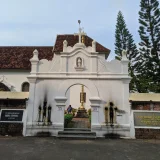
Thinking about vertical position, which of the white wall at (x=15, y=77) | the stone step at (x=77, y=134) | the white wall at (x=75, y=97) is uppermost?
the white wall at (x=15, y=77)

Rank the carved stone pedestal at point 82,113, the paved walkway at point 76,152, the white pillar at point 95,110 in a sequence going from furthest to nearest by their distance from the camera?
the carved stone pedestal at point 82,113 → the white pillar at point 95,110 → the paved walkway at point 76,152

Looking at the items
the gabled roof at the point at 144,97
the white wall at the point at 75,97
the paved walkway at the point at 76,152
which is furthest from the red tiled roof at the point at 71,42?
the paved walkway at the point at 76,152

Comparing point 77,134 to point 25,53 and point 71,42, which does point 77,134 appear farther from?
point 25,53

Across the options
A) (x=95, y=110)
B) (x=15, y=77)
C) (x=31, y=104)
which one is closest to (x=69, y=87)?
(x=95, y=110)

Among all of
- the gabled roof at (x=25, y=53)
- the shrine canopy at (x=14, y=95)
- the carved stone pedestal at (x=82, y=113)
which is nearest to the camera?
the shrine canopy at (x=14, y=95)

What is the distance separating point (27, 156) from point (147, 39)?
65.3 ft

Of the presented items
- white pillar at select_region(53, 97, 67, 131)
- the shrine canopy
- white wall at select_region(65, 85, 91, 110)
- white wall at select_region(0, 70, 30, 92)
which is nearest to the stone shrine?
white pillar at select_region(53, 97, 67, 131)

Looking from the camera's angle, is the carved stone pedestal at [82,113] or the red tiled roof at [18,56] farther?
the red tiled roof at [18,56]

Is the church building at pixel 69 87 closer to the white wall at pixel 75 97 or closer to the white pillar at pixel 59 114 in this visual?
the white pillar at pixel 59 114

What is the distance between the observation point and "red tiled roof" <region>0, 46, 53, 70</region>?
68.5ft

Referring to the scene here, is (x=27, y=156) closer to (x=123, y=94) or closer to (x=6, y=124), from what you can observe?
(x=6, y=124)

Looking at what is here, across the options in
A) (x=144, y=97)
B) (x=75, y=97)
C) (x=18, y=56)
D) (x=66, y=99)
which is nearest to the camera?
(x=144, y=97)

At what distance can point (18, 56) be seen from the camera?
74.4 ft

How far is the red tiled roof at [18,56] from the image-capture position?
20891 mm
